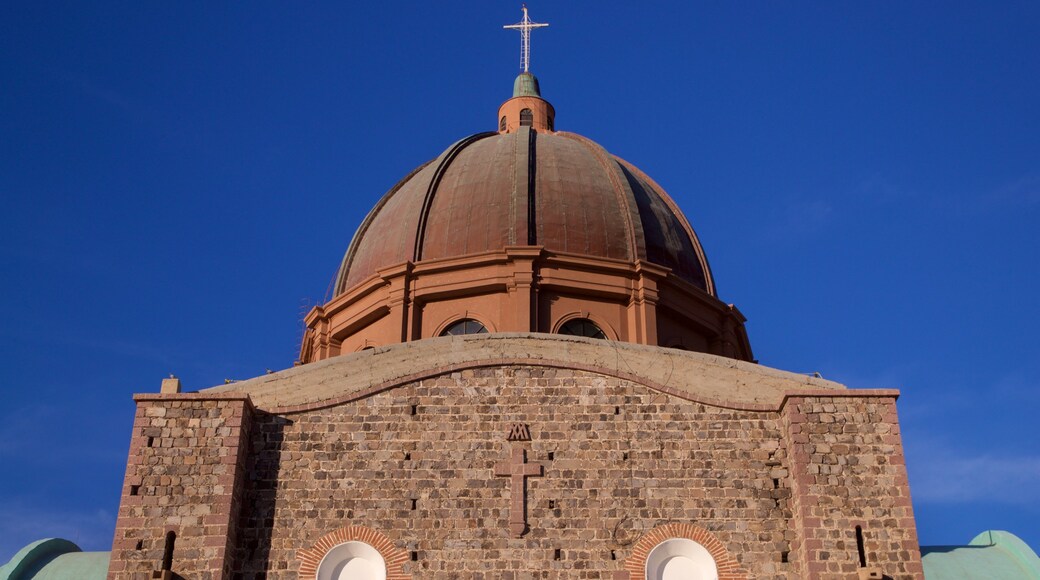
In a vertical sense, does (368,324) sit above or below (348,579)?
above

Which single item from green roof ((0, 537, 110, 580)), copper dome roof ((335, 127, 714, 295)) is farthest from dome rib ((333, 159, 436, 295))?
green roof ((0, 537, 110, 580))

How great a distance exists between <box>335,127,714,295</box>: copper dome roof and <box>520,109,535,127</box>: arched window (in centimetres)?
287

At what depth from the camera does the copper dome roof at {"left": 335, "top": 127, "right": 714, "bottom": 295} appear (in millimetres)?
26359

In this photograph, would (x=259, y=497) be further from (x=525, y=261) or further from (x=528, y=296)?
(x=525, y=261)

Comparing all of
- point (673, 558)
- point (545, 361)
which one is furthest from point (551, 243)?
point (673, 558)

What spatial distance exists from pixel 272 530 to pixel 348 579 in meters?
1.26

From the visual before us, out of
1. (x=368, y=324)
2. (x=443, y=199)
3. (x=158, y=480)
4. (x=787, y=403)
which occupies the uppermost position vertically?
(x=443, y=199)

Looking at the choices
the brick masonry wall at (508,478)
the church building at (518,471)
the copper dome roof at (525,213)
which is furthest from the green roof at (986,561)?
the copper dome roof at (525,213)

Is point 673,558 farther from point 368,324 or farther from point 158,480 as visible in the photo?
point 368,324

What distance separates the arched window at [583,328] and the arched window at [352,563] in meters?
8.40

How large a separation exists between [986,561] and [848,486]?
575 centimetres

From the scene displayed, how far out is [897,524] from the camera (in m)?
17.7

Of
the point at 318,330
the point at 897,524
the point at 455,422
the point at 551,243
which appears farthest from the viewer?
the point at 318,330

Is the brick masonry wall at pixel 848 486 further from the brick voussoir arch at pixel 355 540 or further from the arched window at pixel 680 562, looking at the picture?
the brick voussoir arch at pixel 355 540
